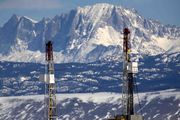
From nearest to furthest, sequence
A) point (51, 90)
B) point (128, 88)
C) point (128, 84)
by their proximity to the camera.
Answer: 1. point (51, 90)
2. point (128, 88)
3. point (128, 84)

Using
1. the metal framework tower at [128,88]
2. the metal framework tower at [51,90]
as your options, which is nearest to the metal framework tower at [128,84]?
the metal framework tower at [128,88]

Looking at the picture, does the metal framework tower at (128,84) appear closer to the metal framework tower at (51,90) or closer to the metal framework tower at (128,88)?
the metal framework tower at (128,88)

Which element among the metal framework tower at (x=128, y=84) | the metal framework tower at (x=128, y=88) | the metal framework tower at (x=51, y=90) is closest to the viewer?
the metal framework tower at (x=51, y=90)

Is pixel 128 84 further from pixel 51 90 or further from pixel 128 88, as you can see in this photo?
pixel 51 90

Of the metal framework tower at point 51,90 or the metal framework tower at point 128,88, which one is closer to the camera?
the metal framework tower at point 51,90

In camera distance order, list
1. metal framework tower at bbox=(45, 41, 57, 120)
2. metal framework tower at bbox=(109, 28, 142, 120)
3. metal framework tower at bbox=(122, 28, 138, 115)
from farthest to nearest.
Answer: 1. metal framework tower at bbox=(122, 28, 138, 115)
2. metal framework tower at bbox=(109, 28, 142, 120)
3. metal framework tower at bbox=(45, 41, 57, 120)

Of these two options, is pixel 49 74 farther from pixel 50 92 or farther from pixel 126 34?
pixel 126 34


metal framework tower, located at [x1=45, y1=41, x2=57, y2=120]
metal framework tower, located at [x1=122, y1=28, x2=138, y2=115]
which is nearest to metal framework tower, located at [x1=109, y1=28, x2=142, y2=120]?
metal framework tower, located at [x1=122, y1=28, x2=138, y2=115]

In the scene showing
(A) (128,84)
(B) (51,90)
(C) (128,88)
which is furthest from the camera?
(A) (128,84)

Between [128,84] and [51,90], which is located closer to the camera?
[51,90]

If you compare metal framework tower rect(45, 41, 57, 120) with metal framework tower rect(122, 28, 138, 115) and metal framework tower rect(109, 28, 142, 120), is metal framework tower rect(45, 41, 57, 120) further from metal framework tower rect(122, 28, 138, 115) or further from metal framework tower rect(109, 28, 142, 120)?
metal framework tower rect(122, 28, 138, 115)

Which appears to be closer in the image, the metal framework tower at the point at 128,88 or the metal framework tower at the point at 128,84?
the metal framework tower at the point at 128,88

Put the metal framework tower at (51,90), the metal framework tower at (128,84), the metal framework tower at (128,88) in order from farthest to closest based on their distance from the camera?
1. the metal framework tower at (128,84)
2. the metal framework tower at (128,88)
3. the metal framework tower at (51,90)

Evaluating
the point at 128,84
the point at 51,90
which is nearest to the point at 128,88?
the point at 128,84
